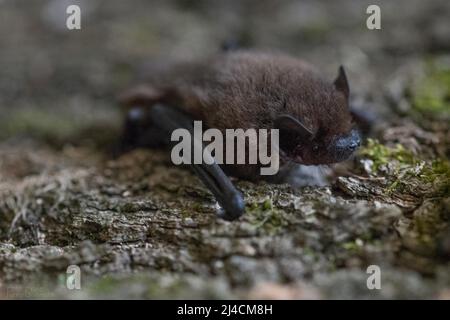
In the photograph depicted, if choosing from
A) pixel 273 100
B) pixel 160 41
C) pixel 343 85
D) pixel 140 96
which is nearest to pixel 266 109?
pixel 273 100

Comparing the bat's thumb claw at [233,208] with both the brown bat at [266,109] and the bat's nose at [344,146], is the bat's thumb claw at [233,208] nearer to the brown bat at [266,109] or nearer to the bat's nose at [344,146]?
the brown bat at [266,109]

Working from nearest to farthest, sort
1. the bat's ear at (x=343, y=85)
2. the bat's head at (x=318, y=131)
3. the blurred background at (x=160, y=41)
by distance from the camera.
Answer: the bat's head at (x=318, y=131) < the bat's ear at (x=343, y=85) < the blurred background at (x=160, y=41)

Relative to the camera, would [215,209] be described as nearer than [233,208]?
No

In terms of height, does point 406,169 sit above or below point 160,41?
below

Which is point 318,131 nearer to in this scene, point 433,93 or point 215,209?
point 215,209

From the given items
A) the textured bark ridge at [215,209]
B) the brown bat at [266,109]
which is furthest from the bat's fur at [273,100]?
the textured bark ridge at [215,209]

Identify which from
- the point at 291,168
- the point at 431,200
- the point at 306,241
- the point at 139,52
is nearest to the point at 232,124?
the point at 291,168
